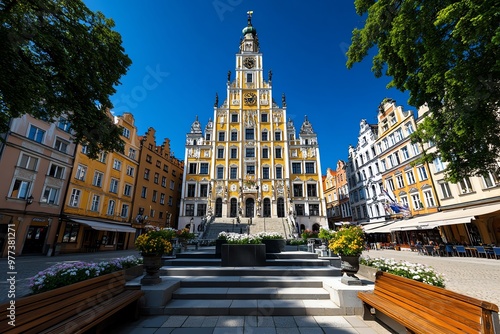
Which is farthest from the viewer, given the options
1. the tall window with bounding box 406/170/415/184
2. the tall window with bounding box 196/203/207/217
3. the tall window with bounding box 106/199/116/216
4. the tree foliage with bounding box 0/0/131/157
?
the tall window with bounding box 196/203/207/217

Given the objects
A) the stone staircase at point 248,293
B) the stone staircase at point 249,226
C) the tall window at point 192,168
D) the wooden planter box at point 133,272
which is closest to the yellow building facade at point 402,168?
the stone staircase at point 249,226

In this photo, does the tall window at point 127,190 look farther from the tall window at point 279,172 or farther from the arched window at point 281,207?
the tall window at point 279,172

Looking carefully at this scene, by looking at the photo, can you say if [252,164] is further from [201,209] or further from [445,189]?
[445,189]

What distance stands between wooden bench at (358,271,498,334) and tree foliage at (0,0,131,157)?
12.7 meters

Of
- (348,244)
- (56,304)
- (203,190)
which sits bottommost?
(56,304)

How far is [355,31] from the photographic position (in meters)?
11.2

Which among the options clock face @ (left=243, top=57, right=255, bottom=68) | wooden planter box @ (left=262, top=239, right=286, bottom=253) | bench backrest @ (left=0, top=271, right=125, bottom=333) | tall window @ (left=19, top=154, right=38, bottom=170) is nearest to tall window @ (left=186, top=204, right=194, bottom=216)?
tall window @ (left=19, top=154, right=38, bottom=170)

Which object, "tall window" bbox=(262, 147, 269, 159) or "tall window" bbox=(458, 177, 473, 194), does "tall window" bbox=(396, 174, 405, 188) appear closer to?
"tall window" bbox=(458, 177, 473, 194)

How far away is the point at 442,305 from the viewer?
3.42 metres

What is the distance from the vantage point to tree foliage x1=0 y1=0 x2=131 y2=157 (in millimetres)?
7938

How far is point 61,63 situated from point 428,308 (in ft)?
46.7

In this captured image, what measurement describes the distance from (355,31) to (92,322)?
14.7 m

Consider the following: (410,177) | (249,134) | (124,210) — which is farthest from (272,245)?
(249,134)

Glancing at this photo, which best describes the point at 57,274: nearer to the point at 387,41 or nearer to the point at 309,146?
the point at 387,41
